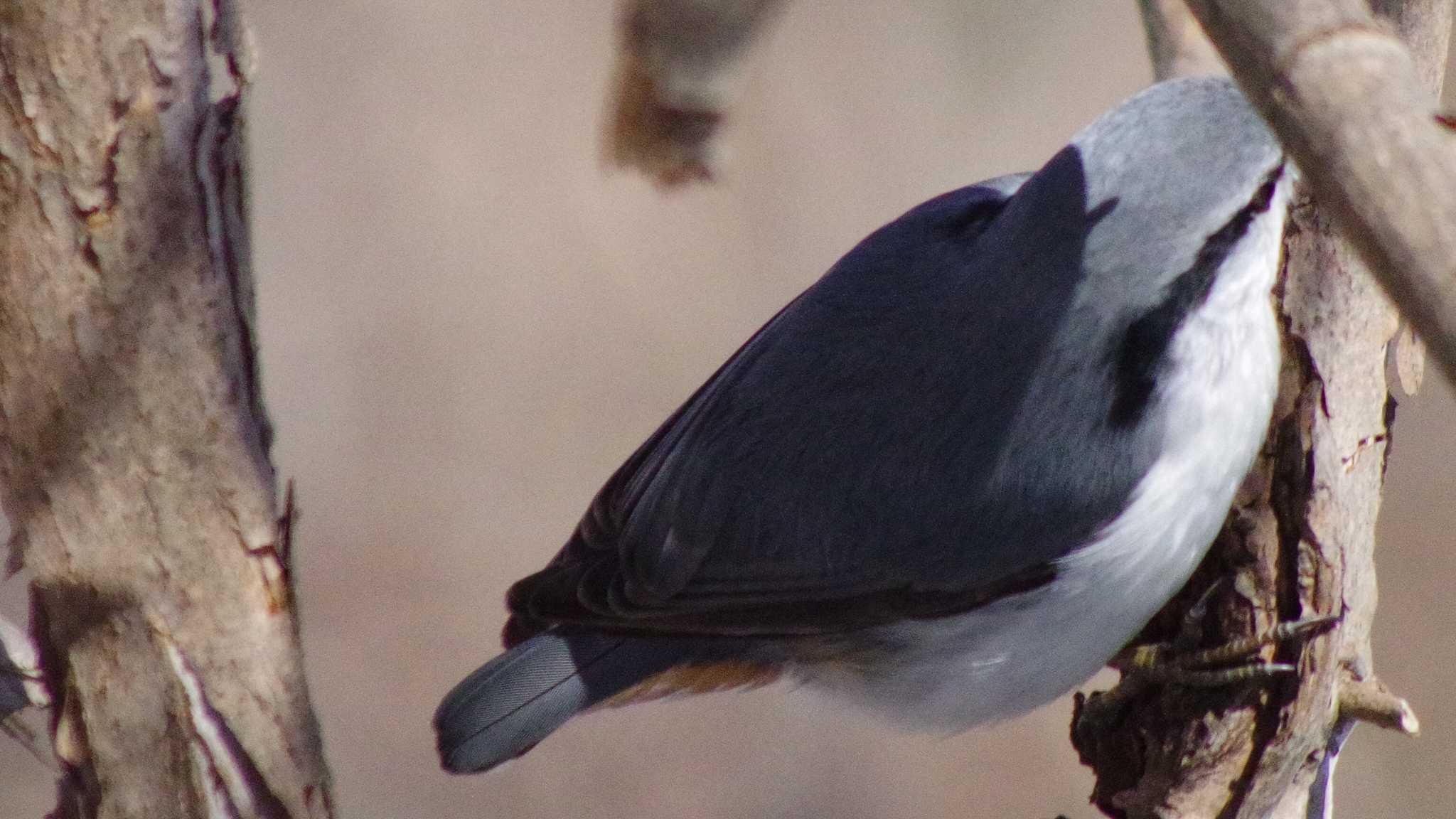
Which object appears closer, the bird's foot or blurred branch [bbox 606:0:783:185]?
the bird's foot

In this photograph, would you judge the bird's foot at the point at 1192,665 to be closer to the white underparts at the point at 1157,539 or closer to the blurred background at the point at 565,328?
the white underparts at the point at 1157,539

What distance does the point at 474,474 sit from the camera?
4316mm

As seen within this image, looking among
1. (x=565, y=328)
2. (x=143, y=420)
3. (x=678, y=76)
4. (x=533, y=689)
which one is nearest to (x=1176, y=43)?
(x=678, y=76)

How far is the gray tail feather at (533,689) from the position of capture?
7.02ft

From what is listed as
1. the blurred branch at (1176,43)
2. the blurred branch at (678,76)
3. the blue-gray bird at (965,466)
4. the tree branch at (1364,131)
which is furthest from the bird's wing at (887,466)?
the tree branch at (1364,131)

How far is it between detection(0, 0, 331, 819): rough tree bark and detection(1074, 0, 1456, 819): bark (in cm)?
108

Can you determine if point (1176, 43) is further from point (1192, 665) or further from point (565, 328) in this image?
point (565, 328)

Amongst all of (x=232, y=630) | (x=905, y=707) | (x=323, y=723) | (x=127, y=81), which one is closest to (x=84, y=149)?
(x=127, y=81)

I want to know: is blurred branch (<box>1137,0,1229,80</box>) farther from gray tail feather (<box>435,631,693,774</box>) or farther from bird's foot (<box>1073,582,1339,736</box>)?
gray tail feather (<box>435,631,693,774</box>)

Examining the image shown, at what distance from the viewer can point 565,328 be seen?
4.47 metres

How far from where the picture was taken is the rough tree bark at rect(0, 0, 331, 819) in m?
1.66

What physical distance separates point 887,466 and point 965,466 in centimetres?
10

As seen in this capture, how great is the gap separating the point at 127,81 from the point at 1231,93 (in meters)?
1.31

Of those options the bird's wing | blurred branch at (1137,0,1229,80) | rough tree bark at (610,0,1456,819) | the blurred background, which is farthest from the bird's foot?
the blurred background
